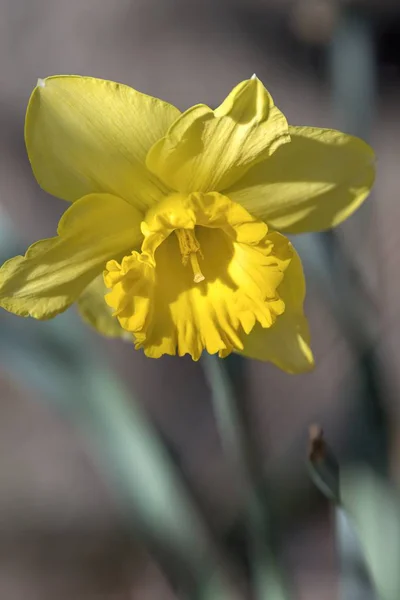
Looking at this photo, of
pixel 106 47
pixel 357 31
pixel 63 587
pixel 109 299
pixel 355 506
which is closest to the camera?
pixel 109 299

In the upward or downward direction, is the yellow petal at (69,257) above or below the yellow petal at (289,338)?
above

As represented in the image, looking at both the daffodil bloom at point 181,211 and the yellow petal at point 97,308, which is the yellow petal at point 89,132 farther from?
the yellow petal at point 97,308

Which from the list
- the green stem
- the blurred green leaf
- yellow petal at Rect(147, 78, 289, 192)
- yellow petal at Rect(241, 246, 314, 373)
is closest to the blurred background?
the green stem

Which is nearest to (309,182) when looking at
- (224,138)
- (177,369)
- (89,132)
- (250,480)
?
(224,138)

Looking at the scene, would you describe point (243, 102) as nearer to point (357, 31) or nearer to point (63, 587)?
point (357, 31)

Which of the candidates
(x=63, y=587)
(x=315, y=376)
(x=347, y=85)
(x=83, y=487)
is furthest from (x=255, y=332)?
(x=63, y=587)

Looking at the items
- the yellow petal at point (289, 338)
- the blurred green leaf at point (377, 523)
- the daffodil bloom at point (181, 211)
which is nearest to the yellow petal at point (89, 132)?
the daffodil bloom at point (181, 211)
